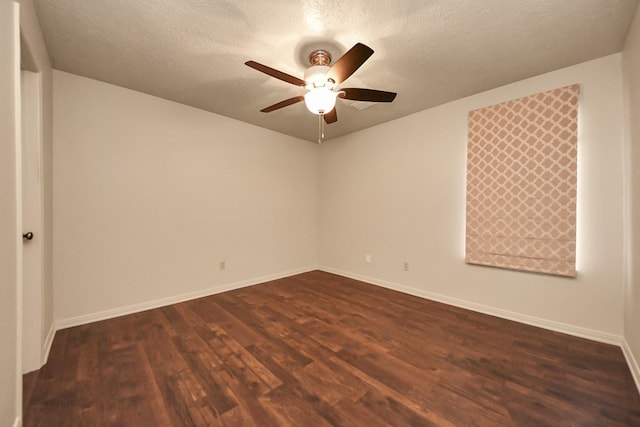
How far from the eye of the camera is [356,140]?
13.4 feet

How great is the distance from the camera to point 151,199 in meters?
2.83

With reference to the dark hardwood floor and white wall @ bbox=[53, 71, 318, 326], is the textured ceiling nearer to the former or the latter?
white wall @ bbox=[53, 71, 318, 326]

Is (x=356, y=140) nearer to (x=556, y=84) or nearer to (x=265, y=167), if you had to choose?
(x=265, y=167)

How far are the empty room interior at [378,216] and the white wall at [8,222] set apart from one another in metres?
0.02

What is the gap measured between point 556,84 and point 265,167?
3.56 m

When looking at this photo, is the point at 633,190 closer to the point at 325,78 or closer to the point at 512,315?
the point at 512,315

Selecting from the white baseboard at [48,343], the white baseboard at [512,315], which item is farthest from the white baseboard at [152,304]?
the white baseboard at [512,315]

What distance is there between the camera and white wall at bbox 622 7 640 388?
1.69 metres

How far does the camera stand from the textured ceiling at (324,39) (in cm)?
161

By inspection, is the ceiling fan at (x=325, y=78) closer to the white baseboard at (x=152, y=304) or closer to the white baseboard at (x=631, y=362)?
the white baseboard at (x=631, y=362)

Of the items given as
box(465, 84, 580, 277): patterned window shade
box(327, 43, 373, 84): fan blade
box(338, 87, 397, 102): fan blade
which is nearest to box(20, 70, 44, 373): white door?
box(327, 43, 373, 84): fan blade

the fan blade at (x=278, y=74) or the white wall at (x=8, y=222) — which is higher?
the fan blade at (x=278, y=74)

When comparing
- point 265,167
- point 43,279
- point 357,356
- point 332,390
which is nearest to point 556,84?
point 357,356

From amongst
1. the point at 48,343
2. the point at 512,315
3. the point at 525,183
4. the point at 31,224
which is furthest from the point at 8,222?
the point at 512,315
